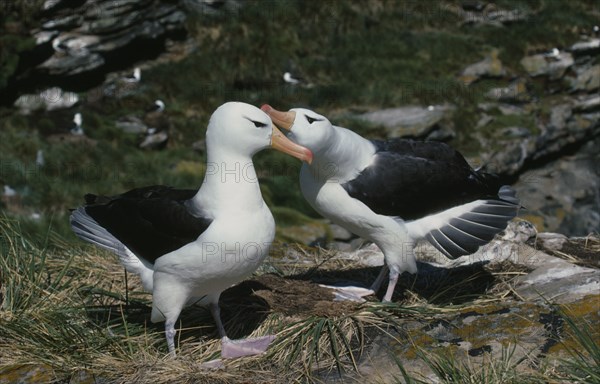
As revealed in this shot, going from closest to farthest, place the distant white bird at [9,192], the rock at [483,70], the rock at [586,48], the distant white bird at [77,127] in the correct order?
the distant white bird at [9,192] < the distant white bird at [77,127] < the rock at [483,70] < the rock at [586,48]

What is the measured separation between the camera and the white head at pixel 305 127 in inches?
194

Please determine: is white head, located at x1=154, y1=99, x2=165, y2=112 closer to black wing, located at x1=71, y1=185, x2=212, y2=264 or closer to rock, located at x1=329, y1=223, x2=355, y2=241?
rock, located at x1=329, y1=223, x2=355, y2=241

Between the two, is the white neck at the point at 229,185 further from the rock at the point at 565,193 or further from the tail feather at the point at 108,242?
the rock at the point at 565,193

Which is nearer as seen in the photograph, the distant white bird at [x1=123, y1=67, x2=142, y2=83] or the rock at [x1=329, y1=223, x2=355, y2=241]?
the rock at [x1=329, y1=223, x2=355, y2=241]

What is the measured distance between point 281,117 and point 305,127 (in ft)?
0.56

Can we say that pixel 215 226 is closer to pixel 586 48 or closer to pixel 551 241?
pixel 551 241

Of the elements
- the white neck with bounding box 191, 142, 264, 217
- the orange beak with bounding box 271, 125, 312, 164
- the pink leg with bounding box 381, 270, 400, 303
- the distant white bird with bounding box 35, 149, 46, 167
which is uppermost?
the orange beak with bounding box 271, 125, 312, 164

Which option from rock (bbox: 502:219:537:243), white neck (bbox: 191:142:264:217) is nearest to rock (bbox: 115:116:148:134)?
Result: rock (bbox: 502:219:537:243)

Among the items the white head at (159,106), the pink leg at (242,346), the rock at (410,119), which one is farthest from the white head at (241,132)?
the white head at (159,106)

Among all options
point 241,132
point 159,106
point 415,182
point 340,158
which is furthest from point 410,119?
point 241,132

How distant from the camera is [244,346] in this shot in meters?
4.78

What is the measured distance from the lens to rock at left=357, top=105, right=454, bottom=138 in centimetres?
1440

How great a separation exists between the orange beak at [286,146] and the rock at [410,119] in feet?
31.7

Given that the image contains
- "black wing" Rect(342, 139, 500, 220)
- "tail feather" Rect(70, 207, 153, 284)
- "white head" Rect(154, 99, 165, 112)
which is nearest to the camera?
"tail feather" Rect(70, 207, 153, 284)
